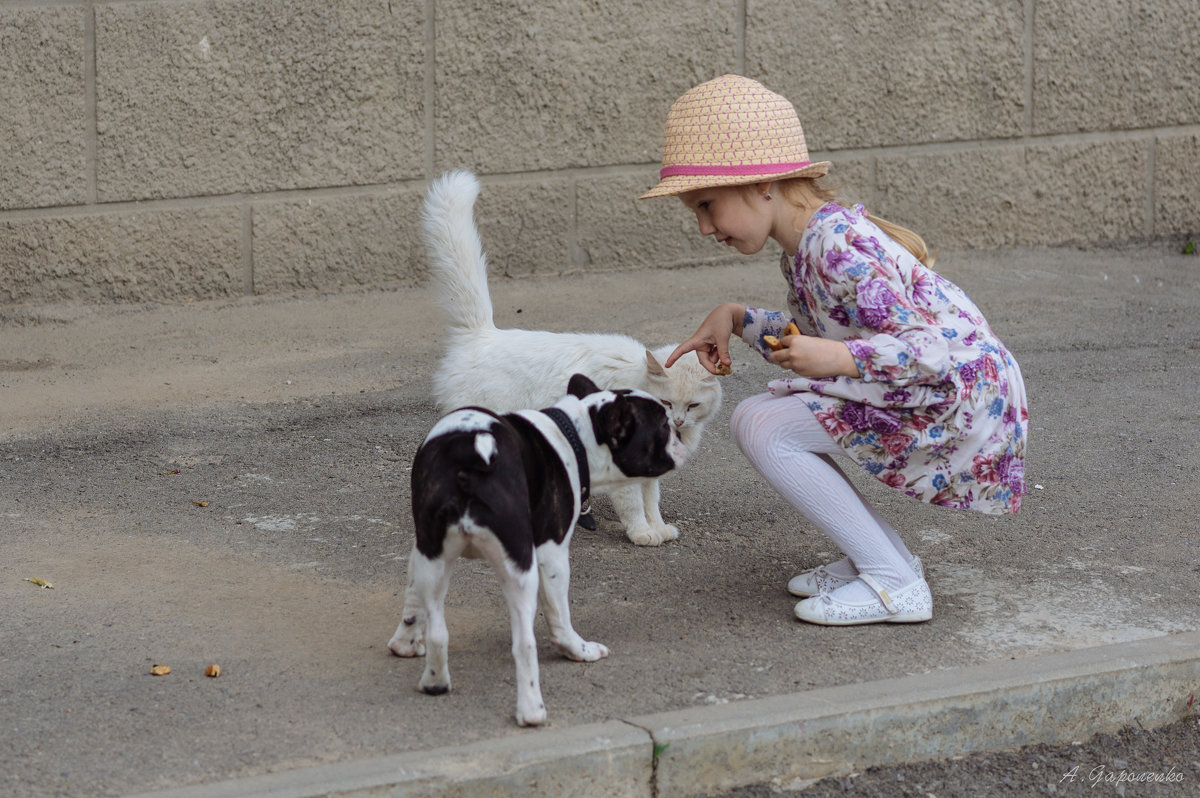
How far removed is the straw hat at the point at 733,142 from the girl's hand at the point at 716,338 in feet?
1.56

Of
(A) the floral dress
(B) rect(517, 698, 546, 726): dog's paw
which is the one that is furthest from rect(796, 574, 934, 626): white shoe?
(B) rect(517, 698, 546, 726): dog's paw

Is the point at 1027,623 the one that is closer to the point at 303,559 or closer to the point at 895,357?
the point at 895,357

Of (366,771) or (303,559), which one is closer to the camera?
(366,771)

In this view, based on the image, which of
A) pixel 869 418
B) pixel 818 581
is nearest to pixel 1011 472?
pixel 869 418

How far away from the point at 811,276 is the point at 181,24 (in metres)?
4.12

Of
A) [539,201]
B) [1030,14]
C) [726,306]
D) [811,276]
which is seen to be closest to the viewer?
[811,276]

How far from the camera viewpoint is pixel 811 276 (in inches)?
135

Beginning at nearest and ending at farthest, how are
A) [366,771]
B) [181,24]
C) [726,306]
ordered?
[366,771] → [726,306] → [181,24]

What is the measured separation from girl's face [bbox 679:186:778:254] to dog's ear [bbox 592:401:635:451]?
620mm

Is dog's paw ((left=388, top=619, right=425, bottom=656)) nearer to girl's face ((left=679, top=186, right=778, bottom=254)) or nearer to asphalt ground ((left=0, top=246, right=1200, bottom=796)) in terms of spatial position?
asphalt ground ((left=0, top=246, right=1200, bottom=796))

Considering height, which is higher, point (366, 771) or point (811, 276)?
point (811, 276)

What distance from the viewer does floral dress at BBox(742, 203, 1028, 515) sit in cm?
330

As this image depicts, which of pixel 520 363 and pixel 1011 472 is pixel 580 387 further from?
pixel 1011 472

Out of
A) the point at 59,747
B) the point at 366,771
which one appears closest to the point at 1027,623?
the point at 366,771
